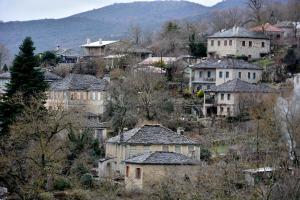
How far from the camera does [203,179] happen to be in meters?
44.3

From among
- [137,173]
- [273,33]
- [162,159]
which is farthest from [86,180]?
[273,33]

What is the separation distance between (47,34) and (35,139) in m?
127

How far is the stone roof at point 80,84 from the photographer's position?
245 feet

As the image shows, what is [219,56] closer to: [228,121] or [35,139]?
[228,121]

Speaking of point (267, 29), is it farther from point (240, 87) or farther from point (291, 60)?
point (240, 87)

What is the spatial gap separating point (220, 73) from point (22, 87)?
2372 cm

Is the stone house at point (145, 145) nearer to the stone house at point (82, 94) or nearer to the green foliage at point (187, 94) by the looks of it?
the stone house at point (82, 94)

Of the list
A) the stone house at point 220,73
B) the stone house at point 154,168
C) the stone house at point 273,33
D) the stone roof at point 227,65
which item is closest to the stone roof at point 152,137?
the stone house at point 154,168

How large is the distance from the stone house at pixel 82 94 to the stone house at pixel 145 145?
17172mm

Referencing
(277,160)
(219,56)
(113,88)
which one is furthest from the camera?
(219,56)

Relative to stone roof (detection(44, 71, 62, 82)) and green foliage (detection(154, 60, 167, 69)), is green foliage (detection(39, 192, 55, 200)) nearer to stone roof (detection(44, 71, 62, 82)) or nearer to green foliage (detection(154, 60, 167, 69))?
stone roof (detection(44, 71, 62, 82))

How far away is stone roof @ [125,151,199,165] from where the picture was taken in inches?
1955

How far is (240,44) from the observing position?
276 feet

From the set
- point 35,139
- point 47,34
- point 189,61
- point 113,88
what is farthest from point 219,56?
point 47,34
